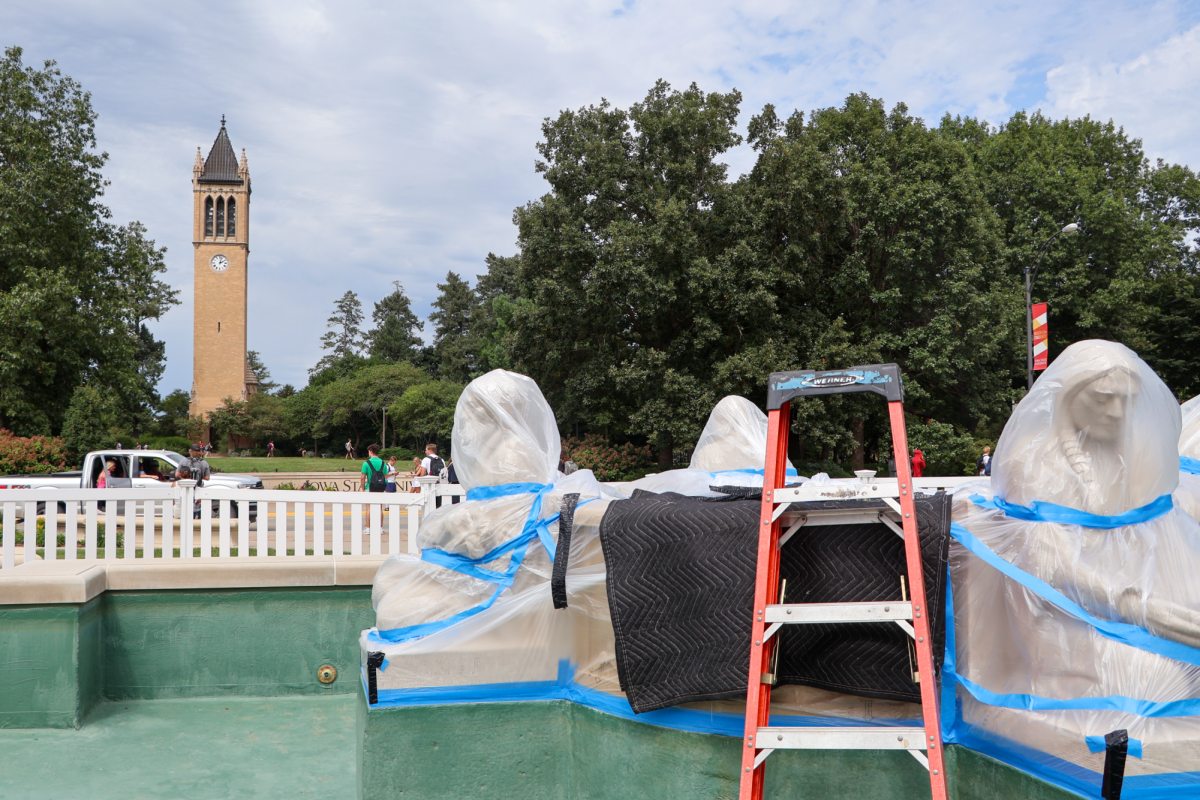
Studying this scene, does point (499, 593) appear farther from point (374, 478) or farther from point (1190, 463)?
point (374, 478)

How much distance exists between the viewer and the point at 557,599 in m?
2.95

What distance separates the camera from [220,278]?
63000 millimetres

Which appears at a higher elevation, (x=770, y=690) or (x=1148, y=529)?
(x=1148, y=529)

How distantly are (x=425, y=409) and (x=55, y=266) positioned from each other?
27690 millimetres

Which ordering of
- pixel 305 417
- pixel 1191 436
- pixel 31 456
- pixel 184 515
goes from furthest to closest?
pixel 305 417, pixel 31 456, pixel 184 515, pixel 1191 436

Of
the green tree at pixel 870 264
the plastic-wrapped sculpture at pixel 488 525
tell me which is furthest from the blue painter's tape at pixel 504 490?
the green tree at pixel 870 264

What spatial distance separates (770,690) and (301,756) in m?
2.71

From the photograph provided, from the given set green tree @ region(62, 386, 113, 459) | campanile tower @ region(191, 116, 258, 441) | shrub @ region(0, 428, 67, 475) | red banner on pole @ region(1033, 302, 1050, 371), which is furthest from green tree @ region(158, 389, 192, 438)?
red banner on pole @ region(1033, 302, 1050, 371)

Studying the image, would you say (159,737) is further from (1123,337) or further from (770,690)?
(1123,337)

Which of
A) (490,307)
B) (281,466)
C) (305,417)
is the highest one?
(490,307)

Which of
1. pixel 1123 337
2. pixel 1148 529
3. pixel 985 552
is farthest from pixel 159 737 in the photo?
pixel 1123 337

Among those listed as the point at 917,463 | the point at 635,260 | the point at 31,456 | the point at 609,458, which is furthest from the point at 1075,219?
the point at 31,456

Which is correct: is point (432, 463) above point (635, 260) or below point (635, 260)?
below

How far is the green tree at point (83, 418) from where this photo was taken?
25.0 metres
